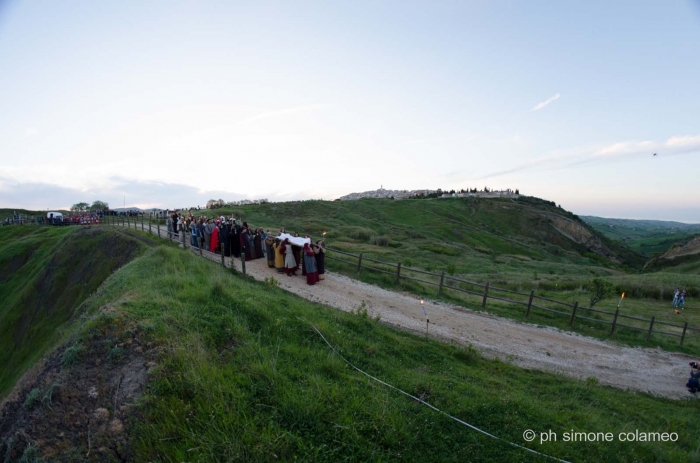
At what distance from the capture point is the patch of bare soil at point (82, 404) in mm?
3734

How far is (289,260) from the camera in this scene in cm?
1525

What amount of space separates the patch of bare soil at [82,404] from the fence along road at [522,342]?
6.70m

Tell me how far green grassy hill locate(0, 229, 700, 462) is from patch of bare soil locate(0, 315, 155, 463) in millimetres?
15

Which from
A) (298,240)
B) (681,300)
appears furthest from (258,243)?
(681,300)

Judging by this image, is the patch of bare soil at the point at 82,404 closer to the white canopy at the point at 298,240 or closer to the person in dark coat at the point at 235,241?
the white canopy at the point at 298,240

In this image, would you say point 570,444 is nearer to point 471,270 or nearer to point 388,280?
point 388,280

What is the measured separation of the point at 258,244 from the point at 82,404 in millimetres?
14234

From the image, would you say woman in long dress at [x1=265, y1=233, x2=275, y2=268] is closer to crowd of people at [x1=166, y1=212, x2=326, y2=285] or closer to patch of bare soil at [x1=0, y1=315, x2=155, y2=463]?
crowd of people at [x1=166, y1=212, x2=326, y2=285]

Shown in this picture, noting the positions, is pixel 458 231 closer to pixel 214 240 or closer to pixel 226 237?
pixel 214 240

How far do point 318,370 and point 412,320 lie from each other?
663cm

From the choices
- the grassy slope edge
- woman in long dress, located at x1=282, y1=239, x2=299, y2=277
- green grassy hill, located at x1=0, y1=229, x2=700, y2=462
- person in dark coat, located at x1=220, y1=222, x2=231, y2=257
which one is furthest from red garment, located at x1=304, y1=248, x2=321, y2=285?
the grassy slope edge

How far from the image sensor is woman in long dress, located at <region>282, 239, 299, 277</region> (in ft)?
50.0

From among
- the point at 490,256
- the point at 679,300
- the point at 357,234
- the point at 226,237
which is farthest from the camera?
the point at 490,256

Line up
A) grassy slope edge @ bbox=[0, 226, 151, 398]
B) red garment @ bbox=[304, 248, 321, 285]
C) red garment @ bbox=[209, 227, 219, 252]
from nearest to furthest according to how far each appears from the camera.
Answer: red garment @ bbox=[304, 248, 321, 285] < grassy slope edge @ bbox=[0, 226, 151, 398] < red garment @ bbox=[209, 227, 219, 252]
